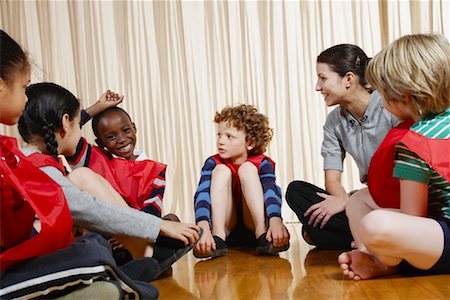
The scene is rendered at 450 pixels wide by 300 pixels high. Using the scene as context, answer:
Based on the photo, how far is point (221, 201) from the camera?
2.14m

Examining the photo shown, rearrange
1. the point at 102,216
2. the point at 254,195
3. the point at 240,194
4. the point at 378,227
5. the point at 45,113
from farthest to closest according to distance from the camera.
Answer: the point at 240,194 → the point at 254,195 → the point at 45,113 → the point at 102,216 → the point at 378,227

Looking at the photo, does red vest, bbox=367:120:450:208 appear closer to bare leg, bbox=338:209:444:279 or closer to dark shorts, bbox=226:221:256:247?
bare leg, bbox=338:209:444:279

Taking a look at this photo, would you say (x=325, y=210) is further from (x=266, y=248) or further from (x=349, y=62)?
(x=349, y=62)

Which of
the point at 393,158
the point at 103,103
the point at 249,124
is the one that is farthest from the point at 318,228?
the point at 103,103

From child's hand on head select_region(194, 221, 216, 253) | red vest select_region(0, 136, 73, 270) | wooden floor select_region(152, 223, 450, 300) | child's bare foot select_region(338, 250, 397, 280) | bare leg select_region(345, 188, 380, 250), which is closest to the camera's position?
red vest select_region(0, 136, 73, 270)

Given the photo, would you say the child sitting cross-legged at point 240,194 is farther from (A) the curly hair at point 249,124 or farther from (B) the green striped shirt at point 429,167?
(B) the green striped shirt at point 429,167

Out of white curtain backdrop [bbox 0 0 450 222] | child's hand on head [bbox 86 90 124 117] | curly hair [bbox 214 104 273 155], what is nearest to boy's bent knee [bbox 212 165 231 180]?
curly hair [bbox 214 104 273 155]

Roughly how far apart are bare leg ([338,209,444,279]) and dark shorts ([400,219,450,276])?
0.03 feet

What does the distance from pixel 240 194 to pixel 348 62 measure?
0.57 metres

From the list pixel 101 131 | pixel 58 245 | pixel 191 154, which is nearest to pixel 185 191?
pixel 191 154

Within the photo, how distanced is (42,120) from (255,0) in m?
1.97

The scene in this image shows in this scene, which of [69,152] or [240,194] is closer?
[69,152]

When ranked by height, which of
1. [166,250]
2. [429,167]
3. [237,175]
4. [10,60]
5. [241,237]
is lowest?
[241,237]

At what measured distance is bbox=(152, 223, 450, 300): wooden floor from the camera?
4.60 feet
